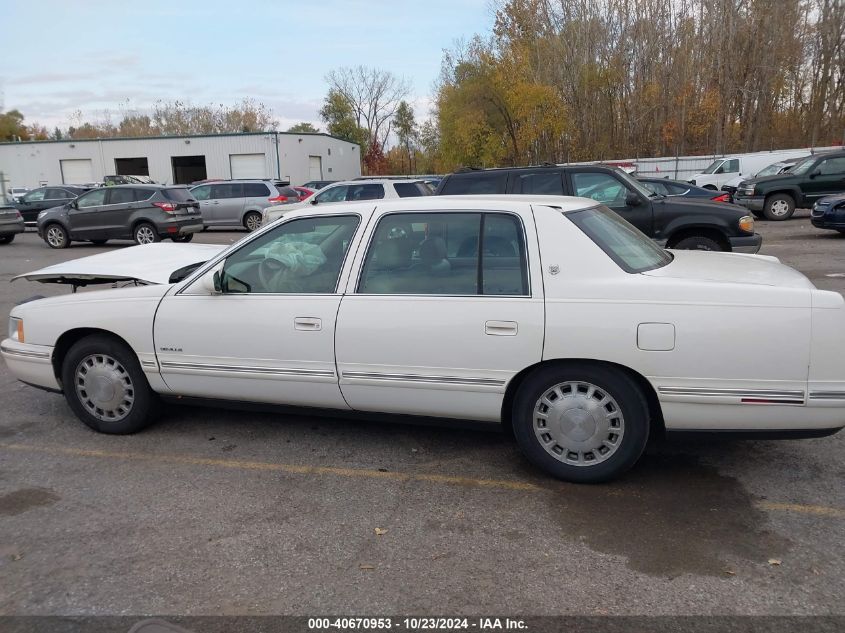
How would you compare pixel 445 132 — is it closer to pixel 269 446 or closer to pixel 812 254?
pixel 812 254

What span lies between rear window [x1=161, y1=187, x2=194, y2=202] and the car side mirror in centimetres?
1481

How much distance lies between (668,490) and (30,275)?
4923 mm

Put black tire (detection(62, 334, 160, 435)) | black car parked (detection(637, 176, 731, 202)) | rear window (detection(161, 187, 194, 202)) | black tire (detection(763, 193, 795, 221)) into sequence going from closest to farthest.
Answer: black tire (detection(62, 334, 160, 435)) → black car parked (detection(637, 176, 731, 202)) → rear window (detection(161, 187, 194, 202)) → black tire (detection(763, 193, 795, 221))

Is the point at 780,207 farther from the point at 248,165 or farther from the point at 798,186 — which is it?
the point at 248,165

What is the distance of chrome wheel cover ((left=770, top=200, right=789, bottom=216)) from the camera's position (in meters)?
20.0

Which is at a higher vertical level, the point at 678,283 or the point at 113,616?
the point at 678,283

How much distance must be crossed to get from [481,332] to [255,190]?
19606 millimetres

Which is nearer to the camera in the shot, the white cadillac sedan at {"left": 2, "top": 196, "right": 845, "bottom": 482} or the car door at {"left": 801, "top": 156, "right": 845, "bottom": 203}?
the white cadillac sedan at {"left": 2, "top": 196, "right": 845, "bottom": 482}

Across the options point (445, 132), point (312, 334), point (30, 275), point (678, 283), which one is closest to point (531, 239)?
point (678, 283)

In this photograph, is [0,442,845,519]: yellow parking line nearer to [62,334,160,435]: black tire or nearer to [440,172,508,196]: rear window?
[62,334,160,435]: black tire

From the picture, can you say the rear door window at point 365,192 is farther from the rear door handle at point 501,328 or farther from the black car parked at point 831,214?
the rear door handle at point 501,328

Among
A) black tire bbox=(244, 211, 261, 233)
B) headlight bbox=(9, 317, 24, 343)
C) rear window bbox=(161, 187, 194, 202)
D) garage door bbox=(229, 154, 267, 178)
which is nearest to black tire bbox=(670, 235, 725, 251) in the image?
headlight bbox=(9, 317, 24, 343)

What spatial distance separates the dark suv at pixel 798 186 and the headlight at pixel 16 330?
2031 centimetres

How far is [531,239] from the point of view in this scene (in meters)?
3.94
